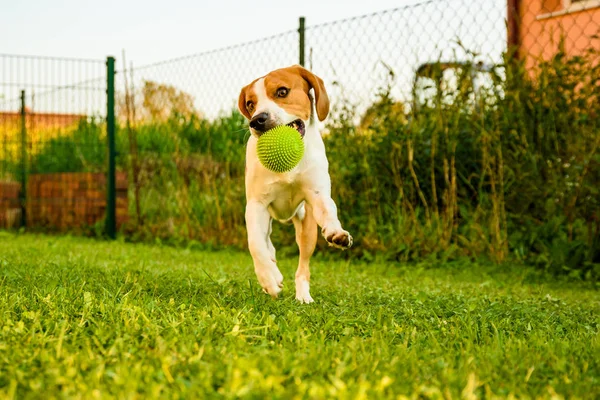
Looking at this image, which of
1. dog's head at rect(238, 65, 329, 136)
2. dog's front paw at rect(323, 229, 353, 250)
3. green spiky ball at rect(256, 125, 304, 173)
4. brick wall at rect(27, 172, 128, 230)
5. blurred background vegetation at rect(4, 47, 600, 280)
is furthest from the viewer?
brick wall at rect(27, 172, 128, 230)

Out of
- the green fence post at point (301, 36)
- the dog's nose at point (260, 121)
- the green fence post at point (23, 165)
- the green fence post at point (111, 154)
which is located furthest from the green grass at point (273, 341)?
the green fence post at point (23, 165)

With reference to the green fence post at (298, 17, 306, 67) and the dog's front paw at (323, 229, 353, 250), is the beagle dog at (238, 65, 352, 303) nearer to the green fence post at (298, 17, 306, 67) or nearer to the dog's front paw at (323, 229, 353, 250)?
the dog's front paw at (323, 229, 353, 250)

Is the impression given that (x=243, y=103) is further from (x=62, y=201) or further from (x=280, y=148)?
(x=62, y=201)

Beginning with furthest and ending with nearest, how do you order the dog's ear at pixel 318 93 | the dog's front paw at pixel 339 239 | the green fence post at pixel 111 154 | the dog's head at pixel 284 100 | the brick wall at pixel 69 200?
the brick wall at pixel 69 200, the green fence post at pixel 111 154, the dog's ear at pixel 318 93, the dog's head at pixel 284 100, the dog's front paw at pixel 339 239

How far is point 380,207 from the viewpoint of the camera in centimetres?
620

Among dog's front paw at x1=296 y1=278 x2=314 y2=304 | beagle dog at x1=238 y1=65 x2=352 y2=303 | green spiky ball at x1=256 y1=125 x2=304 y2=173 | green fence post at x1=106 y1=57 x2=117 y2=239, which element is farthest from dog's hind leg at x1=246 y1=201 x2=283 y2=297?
green fence post at x1=106 y1=57 x2=117 y2=239

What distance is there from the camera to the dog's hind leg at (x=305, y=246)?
3.46 meters

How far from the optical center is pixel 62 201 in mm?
9133

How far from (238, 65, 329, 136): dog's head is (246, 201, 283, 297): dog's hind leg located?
405 millimetres

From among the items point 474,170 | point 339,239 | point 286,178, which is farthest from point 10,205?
point 339,239

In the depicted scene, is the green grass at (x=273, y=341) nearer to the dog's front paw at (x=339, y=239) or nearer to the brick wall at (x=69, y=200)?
the dog's front paw at (x=339, y=239)

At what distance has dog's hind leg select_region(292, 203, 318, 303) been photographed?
11.3 ft

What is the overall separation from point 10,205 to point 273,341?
849 cm

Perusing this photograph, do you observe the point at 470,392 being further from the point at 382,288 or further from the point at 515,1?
the point at 515,1
